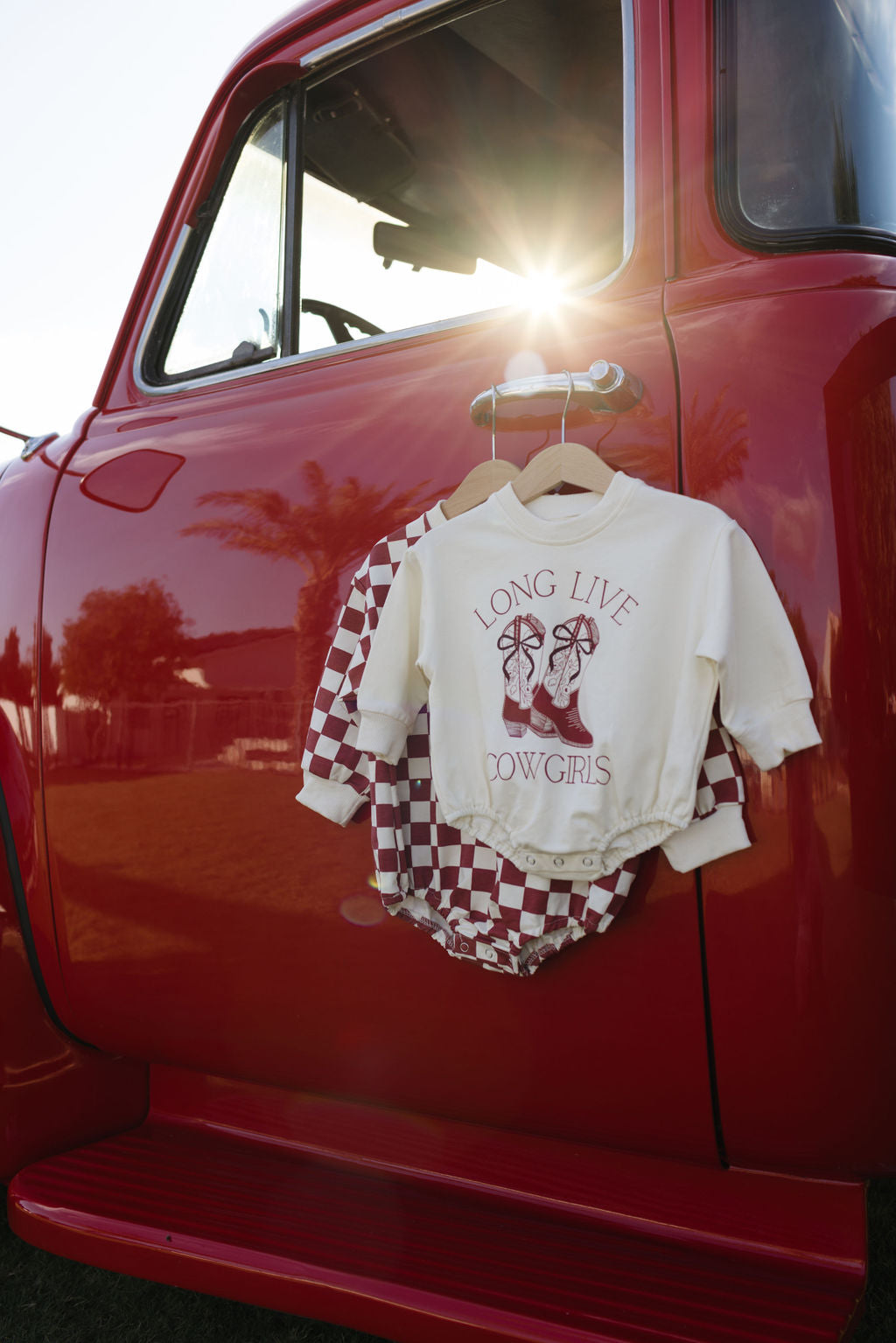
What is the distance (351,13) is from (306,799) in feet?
4.17

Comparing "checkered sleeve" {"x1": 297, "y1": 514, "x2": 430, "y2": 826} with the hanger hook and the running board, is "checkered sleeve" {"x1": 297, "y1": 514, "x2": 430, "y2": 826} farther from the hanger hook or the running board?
the running board

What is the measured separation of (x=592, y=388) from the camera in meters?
1.32

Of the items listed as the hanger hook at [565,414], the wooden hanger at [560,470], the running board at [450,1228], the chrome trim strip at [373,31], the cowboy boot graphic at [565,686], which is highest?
the chrome trim strip at [373,31]

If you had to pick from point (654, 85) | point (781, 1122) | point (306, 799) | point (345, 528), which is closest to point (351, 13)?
point (654, 85)

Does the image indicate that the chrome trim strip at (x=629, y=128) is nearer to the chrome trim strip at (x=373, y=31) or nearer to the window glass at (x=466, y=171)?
the window glass at (x=466, y=171)

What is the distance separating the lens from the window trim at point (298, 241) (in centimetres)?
146

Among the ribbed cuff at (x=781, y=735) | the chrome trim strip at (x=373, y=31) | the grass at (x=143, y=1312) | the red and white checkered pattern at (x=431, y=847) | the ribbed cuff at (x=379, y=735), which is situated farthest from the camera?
the grass at (x=143, y=1312)

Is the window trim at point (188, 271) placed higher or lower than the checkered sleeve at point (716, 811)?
higher

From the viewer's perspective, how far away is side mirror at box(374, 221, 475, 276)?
2066mm

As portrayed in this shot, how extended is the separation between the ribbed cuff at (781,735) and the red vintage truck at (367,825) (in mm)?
24

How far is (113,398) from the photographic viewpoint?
199cm

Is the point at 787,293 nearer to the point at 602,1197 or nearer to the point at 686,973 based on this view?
the point at 686,973

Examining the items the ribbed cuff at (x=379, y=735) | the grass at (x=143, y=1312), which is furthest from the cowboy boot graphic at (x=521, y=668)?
the grass at (x=143, y=1312)

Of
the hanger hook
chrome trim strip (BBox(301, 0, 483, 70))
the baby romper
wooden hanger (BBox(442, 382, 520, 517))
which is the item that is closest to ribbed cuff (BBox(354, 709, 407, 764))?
the baby romper
